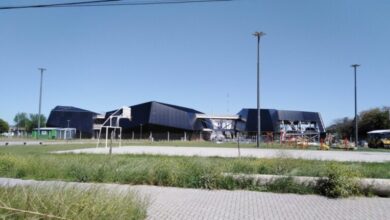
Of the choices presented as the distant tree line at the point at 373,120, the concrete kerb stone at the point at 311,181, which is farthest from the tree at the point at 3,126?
the concrete kerb stone at the point at 311,181

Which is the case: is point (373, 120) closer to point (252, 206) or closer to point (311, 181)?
point (311, 181)

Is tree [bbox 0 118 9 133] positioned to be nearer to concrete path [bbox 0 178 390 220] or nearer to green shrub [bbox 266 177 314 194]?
concrete path [bbox 0 178 390 220]

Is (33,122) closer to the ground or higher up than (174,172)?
higher up

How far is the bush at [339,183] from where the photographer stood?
10812 mm

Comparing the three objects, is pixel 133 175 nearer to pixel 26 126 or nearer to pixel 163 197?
pixel 163 197

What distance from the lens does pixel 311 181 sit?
11.6m

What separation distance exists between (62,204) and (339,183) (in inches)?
322

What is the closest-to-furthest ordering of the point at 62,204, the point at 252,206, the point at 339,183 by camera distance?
the point at 62,204 < the point at 252,206 < the point at 339,183

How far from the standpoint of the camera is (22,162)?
49.1ft

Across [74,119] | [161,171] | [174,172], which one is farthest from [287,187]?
[74,119]

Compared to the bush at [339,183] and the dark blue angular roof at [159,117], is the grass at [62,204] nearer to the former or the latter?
the bush at [339,183]

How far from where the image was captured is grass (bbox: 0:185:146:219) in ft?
14.1

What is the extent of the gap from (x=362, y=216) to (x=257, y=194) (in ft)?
10.5

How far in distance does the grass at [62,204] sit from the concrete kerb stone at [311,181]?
263 inches
